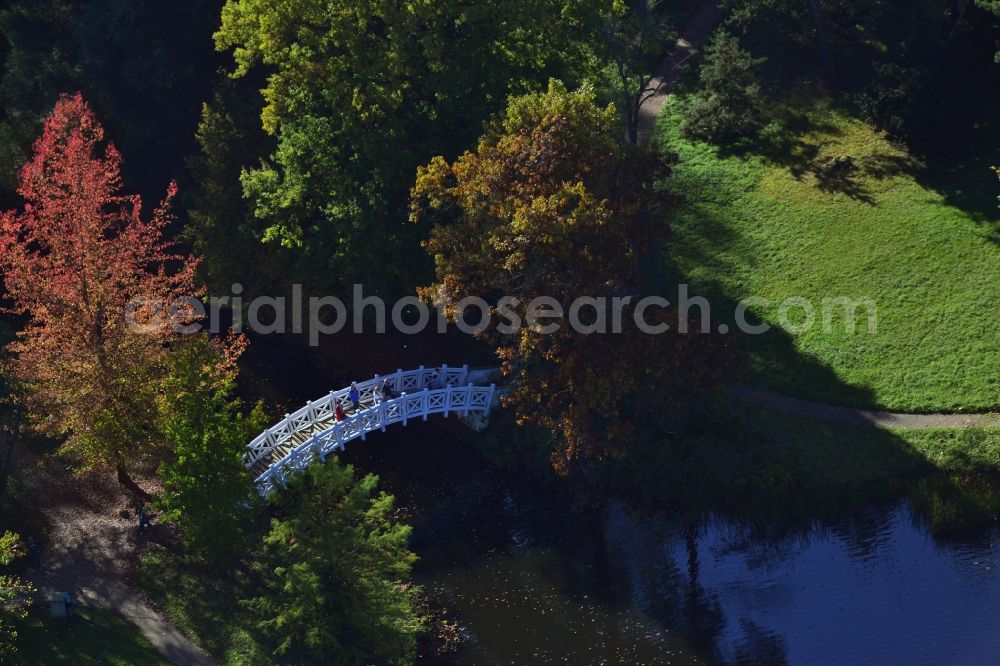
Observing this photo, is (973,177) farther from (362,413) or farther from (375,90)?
(362,413)

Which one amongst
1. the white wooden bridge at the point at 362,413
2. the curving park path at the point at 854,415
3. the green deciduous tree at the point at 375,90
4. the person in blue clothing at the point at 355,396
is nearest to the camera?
the curving park path at the point at 854,415

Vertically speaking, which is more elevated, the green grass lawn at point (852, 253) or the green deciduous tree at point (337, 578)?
the green grass lawn at point (852, 253)

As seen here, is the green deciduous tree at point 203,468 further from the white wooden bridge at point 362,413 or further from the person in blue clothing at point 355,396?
the person in blue clothing at point 355,396

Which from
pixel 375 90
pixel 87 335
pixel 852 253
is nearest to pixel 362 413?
pixel 87 335

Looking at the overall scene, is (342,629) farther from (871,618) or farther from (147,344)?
(871,618)

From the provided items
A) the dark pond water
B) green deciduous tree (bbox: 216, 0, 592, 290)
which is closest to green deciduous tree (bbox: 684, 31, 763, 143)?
green deciduous tree (bbox: 216, 0, 592, 290)

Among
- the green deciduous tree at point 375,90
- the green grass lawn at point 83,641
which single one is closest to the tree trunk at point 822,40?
the green deciduous tree at point 375,90
